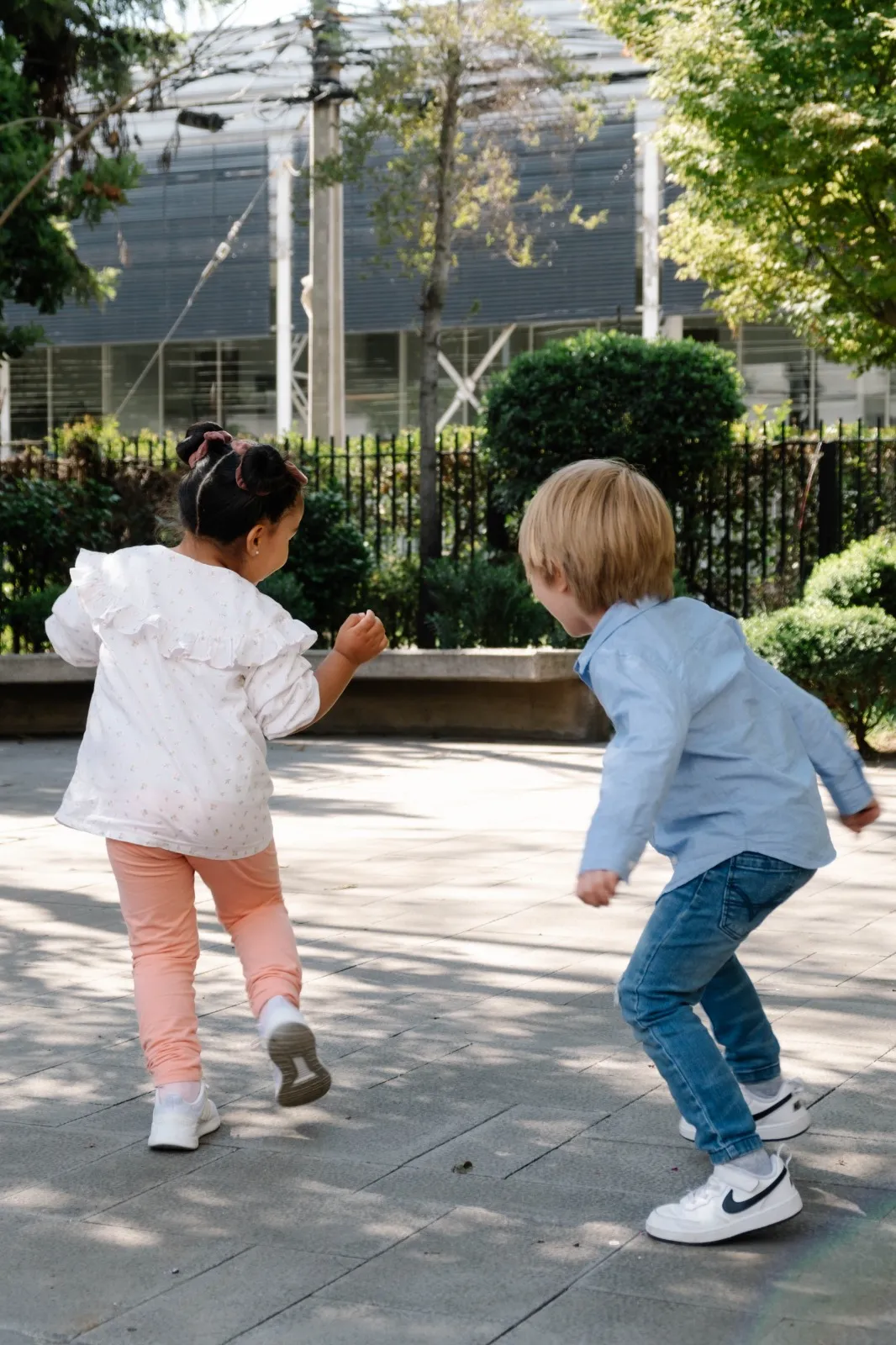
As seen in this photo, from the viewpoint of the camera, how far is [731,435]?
1297 cm

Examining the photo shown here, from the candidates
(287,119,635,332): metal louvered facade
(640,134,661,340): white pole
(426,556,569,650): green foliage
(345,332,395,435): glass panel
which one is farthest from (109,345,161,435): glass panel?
(426,556,569,650): green foliage

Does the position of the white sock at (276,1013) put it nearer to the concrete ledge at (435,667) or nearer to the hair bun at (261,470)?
the hair bun at (261,470)

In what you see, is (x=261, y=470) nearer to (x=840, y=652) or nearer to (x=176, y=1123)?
(x=176, y=1123)

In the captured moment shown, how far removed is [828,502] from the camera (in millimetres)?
12039

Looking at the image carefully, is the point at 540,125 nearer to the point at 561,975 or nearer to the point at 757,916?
the point at 561,975

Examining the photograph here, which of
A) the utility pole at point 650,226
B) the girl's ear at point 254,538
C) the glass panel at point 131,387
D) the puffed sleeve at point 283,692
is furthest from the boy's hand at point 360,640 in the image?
the glass panel at point 131,387

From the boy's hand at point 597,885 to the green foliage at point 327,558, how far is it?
33.5ft

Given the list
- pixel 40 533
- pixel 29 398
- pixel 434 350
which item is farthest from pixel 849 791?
pixel 29 398

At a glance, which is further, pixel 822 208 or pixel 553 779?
pixel 822 208

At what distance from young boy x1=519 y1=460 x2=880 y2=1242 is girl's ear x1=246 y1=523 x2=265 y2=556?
70 cm

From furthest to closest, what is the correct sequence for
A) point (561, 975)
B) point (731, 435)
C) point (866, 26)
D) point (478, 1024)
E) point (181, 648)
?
point (731, 435)
point (866, 26)
point (561, 975)
point (478, 1024)
point (181, 648)

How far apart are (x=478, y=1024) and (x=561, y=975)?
1.86ft

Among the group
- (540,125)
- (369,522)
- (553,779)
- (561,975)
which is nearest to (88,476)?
(369,522)

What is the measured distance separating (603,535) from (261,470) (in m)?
0.83
